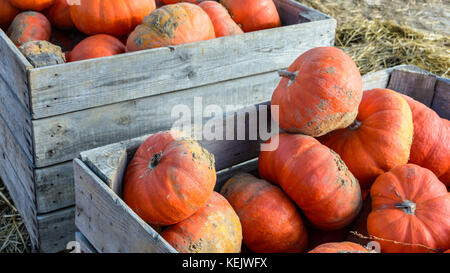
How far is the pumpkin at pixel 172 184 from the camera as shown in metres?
1.69

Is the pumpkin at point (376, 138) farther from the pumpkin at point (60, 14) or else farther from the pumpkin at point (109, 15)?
the pumpkin at point (60, 14)

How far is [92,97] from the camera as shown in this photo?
234 centimetres

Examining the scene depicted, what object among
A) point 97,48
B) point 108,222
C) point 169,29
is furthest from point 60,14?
point 108,222

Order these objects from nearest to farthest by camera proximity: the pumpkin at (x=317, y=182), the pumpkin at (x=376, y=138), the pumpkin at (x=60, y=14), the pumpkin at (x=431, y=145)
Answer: the pumpkin at (x=317, y=182) → the pumpkin at (x=376, y=138) → the pumpkin at (x=431, y=145) → the pumpkin at (x=60, y=14)

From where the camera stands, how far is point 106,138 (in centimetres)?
247

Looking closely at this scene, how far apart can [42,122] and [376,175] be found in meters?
1.47

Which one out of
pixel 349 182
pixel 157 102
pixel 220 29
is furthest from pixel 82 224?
pixel 220 29

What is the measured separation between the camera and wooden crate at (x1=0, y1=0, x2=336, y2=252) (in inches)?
88.8

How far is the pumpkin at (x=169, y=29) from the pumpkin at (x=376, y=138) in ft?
2.90

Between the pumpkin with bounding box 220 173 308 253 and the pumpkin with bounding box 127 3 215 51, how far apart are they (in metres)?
0.93

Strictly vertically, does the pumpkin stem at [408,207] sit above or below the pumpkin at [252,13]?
below

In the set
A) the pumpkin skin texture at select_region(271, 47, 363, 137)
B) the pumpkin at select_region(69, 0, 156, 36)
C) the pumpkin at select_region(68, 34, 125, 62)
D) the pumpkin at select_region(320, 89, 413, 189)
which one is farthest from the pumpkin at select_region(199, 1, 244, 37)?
the pumpkin at select_region(320, 89, 413, 189)

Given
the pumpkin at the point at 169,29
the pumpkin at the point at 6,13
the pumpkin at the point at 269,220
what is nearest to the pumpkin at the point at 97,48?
the pumpkin at the point at 169,29

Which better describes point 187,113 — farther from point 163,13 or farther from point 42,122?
point 42,122
